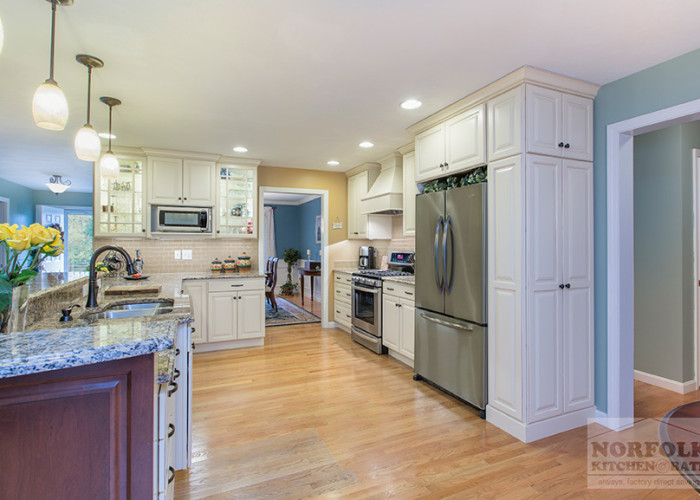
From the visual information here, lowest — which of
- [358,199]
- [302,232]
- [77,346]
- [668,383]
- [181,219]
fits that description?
[668,383]

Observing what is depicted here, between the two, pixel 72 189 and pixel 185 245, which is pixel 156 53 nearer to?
pixel 185 245

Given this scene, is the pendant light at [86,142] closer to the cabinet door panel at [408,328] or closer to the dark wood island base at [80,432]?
the dark wood island base at [80,432]

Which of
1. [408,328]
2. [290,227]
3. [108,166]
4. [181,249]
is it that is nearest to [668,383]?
[408,328]

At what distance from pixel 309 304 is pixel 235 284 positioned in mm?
3371

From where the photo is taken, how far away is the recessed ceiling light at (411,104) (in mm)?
2930

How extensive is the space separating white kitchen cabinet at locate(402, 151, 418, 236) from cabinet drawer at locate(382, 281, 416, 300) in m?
0.58

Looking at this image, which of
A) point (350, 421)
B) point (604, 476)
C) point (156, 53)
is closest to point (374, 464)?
point (350, 421)

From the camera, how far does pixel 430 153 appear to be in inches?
130

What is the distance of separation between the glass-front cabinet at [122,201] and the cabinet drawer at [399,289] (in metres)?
3.01

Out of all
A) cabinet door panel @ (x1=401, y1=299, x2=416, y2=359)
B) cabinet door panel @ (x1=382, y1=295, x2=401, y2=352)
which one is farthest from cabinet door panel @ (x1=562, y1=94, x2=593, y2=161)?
cabinet door panel @ (x1=382, y1=295, x2=401, y2=352)

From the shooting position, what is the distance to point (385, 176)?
15.7ft

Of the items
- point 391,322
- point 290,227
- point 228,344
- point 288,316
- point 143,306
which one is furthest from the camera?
point 290,227

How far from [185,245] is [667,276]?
17.3ft

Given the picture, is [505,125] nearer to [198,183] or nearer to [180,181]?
[198,183]
